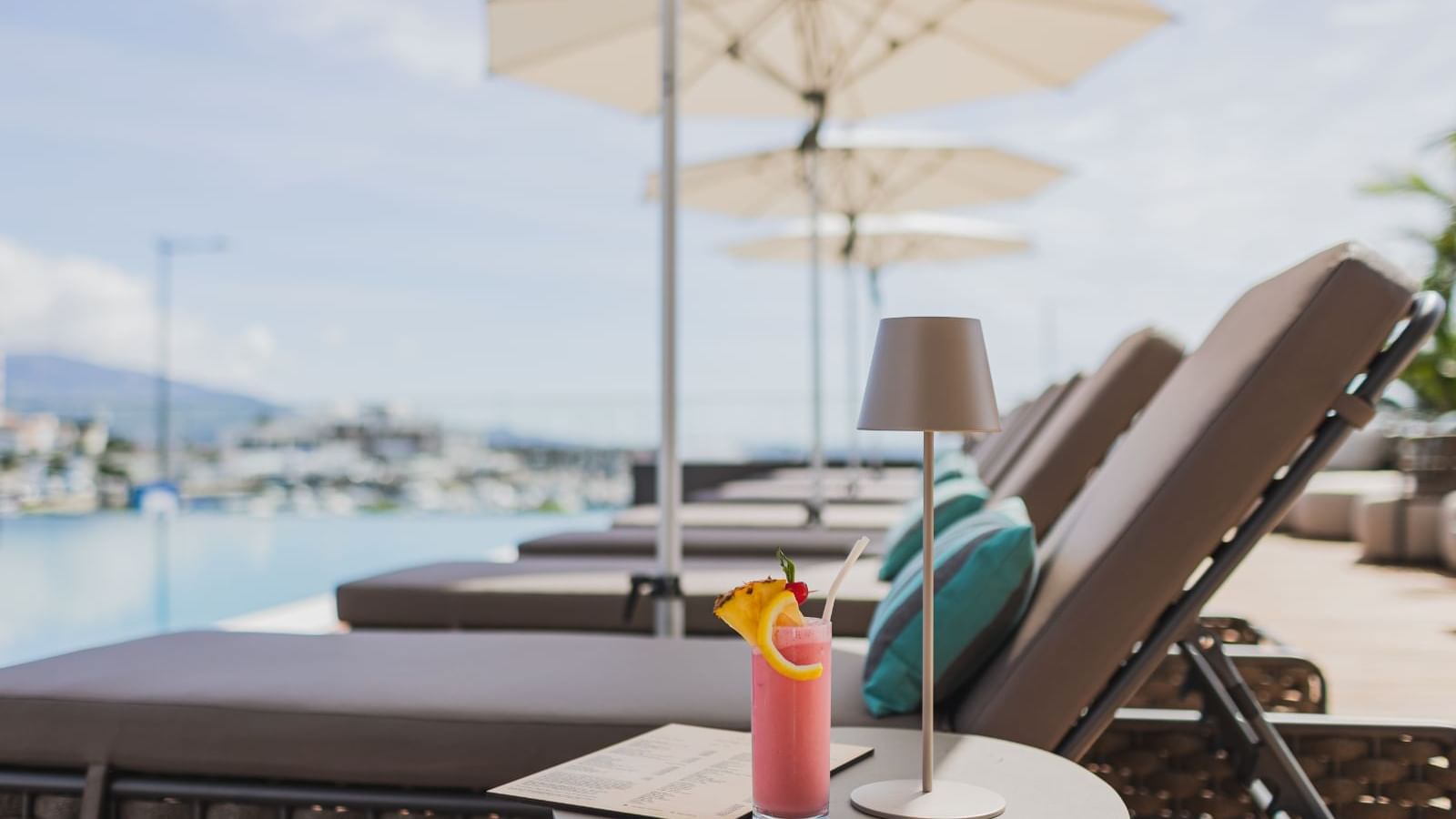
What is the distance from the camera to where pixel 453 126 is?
2953cm

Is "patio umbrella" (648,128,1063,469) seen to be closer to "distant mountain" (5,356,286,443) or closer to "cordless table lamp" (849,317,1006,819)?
"cordless table lamp" (849,317,1006,819)

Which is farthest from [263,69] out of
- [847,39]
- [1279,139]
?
[847,39]

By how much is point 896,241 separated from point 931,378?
7271 millimetres

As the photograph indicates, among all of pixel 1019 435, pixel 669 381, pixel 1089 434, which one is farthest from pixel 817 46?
pixel 669 381

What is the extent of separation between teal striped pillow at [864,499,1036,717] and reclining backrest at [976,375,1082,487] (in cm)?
233

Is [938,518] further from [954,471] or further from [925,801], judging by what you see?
[925,801]

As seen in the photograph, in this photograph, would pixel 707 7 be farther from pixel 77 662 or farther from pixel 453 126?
pixel 453 126

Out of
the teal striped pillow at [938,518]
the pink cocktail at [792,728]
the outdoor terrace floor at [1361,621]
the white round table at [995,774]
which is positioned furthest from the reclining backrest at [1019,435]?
the pink cocktail at [792,728]

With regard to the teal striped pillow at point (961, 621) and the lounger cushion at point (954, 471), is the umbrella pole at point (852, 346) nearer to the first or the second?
the lounger cushion at point (954, 471)

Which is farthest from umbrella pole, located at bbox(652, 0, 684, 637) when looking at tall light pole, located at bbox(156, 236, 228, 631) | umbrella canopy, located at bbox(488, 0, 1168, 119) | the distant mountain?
tall light pole, located at bbox(156, 236, 228, 631)

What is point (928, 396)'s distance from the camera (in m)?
0.97

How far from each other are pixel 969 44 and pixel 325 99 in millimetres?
25245

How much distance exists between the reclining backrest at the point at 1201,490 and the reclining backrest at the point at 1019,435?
7.95 ft

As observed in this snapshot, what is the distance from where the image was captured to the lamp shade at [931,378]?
0.96 m
